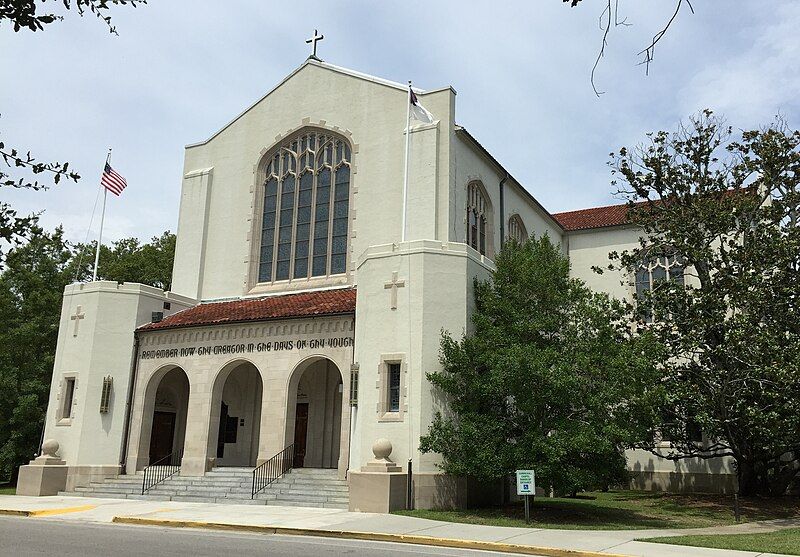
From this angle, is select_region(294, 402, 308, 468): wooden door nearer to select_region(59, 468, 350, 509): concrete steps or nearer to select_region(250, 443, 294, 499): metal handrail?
select_region(59, 468, 350, 509): concrete steps

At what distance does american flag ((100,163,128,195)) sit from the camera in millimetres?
28062

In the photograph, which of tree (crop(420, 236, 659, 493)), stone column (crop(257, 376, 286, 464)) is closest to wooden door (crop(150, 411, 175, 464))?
stone column (crop(257, 376, 286, 464))

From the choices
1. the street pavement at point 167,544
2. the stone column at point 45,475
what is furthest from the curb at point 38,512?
the stone column at point 45,475

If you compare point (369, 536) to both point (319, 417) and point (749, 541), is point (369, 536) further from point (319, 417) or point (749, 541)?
point (319, 417)

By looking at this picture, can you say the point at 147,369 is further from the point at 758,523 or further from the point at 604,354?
the point at 758,523

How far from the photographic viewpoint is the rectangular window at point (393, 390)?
67.3 feet

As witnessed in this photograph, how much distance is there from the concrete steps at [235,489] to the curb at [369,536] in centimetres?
452

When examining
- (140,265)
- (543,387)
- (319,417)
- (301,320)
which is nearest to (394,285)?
(301,320)

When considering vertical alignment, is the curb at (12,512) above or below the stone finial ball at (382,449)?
below

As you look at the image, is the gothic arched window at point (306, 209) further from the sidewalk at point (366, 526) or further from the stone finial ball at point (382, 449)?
the sidewalk at point (366, 526)

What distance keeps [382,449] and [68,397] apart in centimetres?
1331

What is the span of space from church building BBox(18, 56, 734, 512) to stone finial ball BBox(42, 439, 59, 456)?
10 cm

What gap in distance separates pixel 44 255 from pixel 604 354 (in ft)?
93.3

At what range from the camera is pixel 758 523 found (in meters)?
19.4
